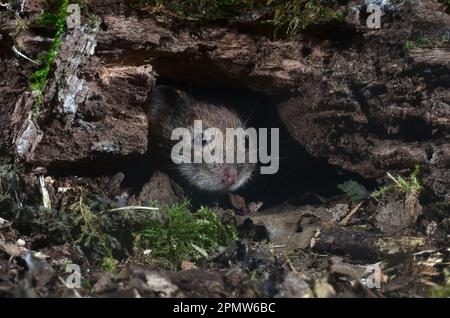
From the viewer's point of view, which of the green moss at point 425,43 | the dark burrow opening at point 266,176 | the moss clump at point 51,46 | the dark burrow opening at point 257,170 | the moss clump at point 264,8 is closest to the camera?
the moss clump at point 51,46

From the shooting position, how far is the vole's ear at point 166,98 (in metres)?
6.05

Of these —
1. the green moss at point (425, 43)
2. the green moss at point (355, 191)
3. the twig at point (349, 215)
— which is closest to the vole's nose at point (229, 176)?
the green moss at point (355, 191)

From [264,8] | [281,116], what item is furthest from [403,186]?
[264,8]

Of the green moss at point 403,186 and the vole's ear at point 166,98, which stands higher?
the vole's ear at point 166,98

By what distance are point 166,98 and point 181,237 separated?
2.18 m

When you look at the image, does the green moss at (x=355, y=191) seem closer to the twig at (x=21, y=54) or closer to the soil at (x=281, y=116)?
the soil at (x=281, y=116)

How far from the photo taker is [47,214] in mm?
4328

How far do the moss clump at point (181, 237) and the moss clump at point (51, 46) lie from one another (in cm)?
130

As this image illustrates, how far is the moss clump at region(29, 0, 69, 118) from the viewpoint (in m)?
4.30

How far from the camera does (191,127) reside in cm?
642

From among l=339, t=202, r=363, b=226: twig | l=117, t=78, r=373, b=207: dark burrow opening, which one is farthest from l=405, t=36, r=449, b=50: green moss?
l=339, t=202, r=363, b=226: twig

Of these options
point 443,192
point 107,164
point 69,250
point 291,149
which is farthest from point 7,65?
point 443,192

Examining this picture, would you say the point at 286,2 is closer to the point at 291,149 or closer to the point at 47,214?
the point at 291,149

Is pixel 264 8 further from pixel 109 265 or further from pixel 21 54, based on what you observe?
pixel 109 265
